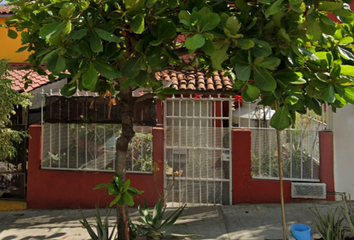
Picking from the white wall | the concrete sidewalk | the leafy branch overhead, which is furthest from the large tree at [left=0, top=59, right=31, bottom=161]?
the white wall

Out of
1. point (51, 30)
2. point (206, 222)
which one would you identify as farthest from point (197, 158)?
point (51, 30)

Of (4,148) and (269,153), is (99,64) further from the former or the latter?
(269,153)

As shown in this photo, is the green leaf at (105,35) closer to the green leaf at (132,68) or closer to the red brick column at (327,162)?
the green leaf at (132,68)

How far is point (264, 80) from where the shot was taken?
9.01 ft

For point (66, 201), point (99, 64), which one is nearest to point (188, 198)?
point (66, 201)

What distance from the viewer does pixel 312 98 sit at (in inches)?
131

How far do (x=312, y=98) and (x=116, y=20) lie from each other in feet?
6.28

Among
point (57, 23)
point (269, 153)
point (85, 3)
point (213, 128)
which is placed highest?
point (85, 3)

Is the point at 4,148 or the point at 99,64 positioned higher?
the point at 99,64

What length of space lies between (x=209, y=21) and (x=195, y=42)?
0.24 meters

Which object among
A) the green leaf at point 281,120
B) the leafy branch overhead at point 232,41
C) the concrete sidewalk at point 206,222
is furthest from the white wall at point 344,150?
the green leaf at point 281,120

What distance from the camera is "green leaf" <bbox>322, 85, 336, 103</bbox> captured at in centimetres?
278

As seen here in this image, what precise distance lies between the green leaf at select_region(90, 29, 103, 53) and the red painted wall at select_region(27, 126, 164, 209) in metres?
4.07

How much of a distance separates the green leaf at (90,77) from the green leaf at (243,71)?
1.08 metres
